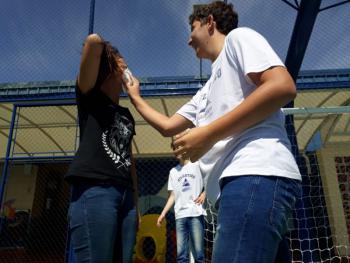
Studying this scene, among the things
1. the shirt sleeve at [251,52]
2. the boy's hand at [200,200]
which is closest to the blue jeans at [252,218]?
the shirt sleeve at [251,52]

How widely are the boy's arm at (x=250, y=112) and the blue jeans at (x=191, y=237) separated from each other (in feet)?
10.3

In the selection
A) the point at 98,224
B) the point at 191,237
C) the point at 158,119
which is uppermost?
the point at 158,119

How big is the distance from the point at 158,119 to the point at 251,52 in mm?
602

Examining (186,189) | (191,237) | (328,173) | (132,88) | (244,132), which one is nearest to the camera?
(244,132)

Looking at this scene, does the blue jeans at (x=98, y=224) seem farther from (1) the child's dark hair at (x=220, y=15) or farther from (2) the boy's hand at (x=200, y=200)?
(2) the boy's hand at (x=200, y=200)

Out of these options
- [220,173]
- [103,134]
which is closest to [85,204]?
[103,134]

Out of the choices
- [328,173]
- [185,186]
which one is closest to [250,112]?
[185,186]

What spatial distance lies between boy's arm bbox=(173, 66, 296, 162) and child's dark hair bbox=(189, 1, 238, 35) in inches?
18.8

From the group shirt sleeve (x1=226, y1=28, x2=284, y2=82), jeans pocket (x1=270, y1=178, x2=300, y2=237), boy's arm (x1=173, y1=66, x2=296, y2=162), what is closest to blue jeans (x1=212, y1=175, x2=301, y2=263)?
jeans pocket (x1=270, y1=178, x2=300, y2=237)

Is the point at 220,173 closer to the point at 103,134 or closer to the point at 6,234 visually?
the point at 103,134

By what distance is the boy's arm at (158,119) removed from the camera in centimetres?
154

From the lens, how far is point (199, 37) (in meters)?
1.45

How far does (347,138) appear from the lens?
7.07 metres

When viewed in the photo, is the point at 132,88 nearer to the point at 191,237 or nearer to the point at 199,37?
the point at 199,37
